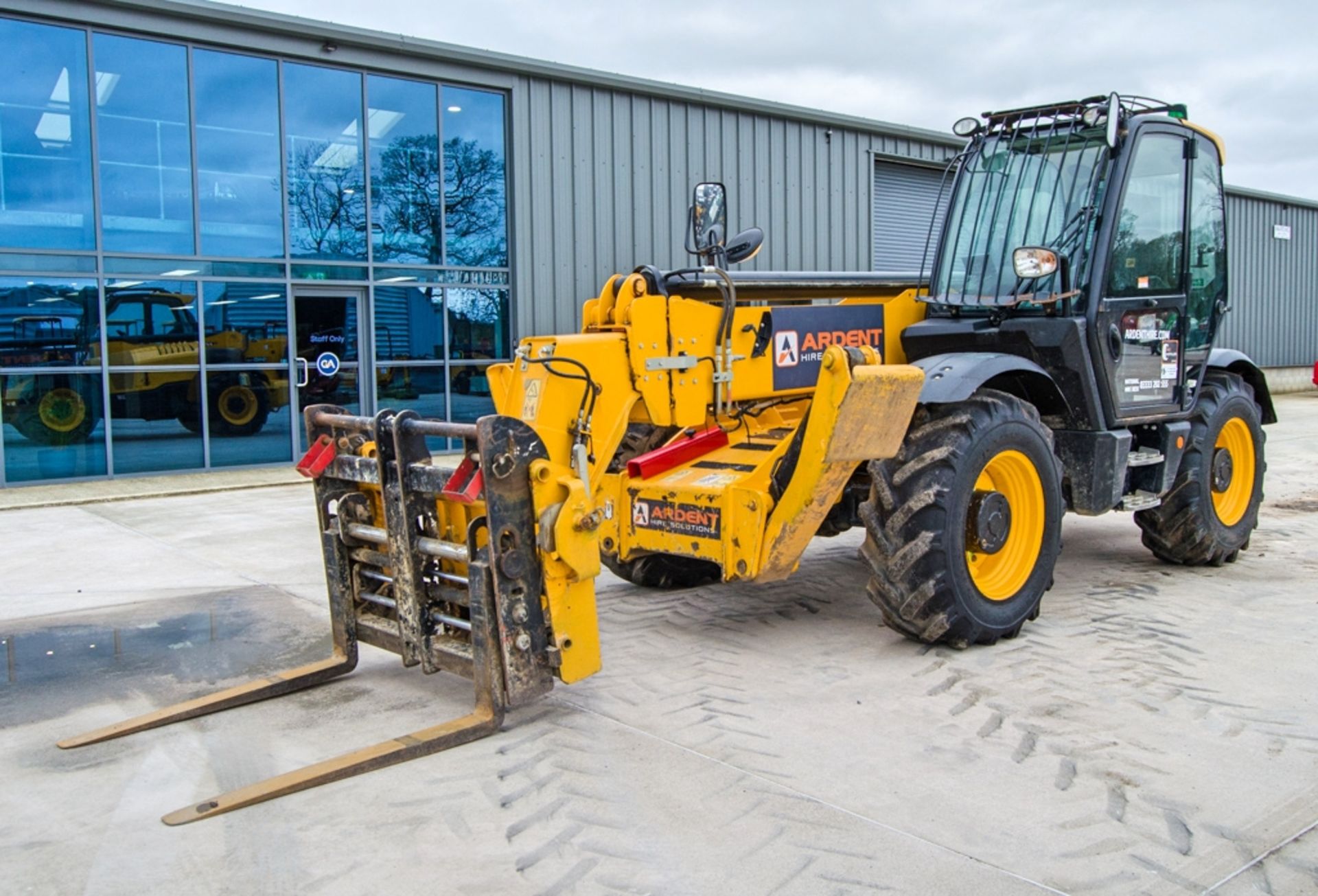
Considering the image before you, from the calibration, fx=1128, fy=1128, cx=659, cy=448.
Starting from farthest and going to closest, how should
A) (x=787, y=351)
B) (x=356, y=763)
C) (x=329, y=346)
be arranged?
1. (x=329, y=346)
2. (x=787, y=351)
3. (x=356, y=763)

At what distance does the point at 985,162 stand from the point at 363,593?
4489 mm

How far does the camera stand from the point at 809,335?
638 centimetres

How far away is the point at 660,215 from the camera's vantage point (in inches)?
651

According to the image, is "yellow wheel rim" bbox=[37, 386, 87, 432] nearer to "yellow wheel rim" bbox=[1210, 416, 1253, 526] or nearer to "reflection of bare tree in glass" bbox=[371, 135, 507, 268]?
"reflection of bare tree in glass" bbox=[371, 135, 507, 268]

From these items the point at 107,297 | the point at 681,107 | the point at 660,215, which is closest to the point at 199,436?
the point at 107,297

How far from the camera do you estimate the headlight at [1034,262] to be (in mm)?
6055

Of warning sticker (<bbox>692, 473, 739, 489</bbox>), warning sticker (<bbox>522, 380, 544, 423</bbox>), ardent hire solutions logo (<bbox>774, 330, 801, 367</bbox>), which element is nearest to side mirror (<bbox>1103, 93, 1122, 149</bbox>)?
ardent hire solutions logo (<bbox>774, 330, 801, 367</bbox>)

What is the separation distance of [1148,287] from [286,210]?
33.7 ft

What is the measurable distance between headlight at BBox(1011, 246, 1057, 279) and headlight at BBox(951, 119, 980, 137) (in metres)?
1.19

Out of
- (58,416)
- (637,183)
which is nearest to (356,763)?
(58,416)

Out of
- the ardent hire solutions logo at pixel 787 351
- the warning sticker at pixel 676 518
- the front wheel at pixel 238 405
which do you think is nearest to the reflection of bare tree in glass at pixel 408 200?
the front wheel at pixel 238 405

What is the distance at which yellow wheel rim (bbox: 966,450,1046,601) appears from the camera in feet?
19.0

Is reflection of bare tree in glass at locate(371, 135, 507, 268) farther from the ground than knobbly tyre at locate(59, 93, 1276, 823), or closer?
farther from the ground

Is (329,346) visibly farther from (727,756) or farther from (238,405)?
(727,756)
